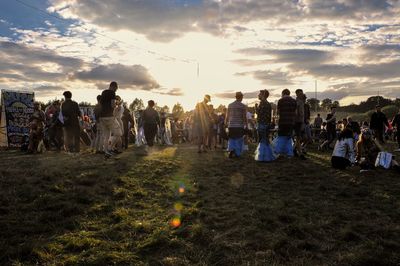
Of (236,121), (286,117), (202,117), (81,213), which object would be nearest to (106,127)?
(202,117)

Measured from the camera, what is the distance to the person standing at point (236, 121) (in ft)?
40.7

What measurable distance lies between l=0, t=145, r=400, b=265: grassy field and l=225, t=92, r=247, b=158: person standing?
10.6ft

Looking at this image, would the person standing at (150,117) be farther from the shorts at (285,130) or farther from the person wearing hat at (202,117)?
the shorts at (285,130)

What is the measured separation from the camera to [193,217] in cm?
578

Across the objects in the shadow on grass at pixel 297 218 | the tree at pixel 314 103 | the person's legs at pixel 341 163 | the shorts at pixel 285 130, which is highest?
the tree at pixel 314 103

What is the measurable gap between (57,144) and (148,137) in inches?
142

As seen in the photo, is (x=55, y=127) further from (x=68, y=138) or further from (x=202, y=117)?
(x=202, y=117)

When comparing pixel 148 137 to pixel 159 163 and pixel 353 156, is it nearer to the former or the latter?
pixel 159 163

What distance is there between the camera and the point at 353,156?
10602 millimetres

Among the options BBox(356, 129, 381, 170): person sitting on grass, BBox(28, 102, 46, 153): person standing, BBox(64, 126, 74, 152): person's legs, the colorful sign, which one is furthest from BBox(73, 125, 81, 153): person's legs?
BBox(356, 129, 381, 170): person sitting on grass

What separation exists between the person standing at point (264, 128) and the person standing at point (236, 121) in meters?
0.57

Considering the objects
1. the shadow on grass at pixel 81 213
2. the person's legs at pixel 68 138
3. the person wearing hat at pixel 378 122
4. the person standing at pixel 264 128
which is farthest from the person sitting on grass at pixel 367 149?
the person's legs at pixel 68 138

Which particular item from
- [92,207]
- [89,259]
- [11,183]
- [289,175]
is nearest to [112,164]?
[11,183]

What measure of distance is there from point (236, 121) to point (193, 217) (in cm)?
710
